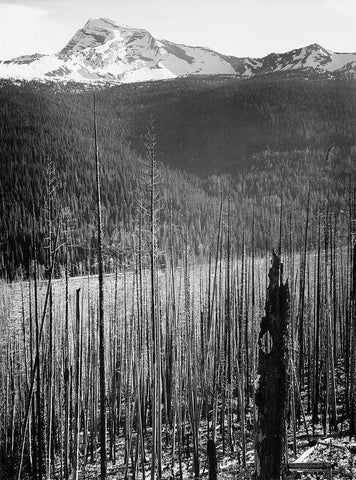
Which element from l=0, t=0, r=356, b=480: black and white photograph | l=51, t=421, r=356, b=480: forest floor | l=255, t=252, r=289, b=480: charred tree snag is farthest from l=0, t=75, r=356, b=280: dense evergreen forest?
l=255, t=252, r=289, b=480: charred tree snag

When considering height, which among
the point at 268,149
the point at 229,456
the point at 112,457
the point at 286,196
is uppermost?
the point at 268,149

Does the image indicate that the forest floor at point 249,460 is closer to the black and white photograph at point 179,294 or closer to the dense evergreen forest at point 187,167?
the black and white photograph at point 179,294

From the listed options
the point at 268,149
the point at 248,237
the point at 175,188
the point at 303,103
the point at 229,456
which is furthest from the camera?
the point at 303,103

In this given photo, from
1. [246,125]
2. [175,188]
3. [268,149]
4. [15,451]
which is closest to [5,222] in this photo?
[175,188]

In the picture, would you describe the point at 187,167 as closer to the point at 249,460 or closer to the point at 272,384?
the point at 249,460

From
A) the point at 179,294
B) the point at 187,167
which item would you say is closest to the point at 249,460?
the point at 179,294

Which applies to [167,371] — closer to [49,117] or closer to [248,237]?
[248,237]

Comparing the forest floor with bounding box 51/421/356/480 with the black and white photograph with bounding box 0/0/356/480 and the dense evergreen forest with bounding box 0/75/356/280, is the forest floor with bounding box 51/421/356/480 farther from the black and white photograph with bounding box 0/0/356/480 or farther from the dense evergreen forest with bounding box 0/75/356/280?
the dense evergreen forest with bounding box 0/75/356/280
